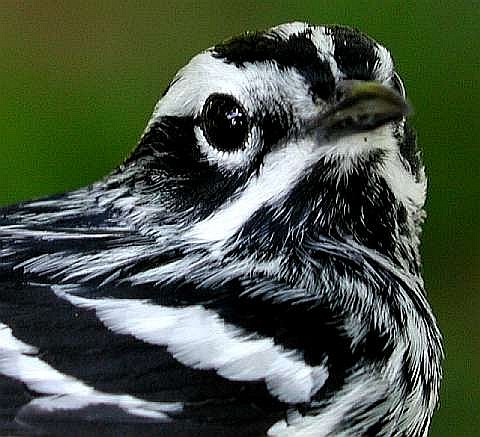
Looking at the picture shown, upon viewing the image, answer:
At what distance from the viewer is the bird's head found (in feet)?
2.64

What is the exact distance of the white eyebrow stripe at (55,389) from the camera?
753 millimetres

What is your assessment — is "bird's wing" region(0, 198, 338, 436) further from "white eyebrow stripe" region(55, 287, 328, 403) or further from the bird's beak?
the bird's beak

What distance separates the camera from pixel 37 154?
165 cm

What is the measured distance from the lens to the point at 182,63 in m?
1.70

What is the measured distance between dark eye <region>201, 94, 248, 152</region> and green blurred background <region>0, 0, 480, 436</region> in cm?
80

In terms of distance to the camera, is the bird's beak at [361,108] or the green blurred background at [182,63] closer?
the bird's beak at [361,108]

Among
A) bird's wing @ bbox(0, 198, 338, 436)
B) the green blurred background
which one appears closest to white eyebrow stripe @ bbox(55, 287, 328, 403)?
bird's wing @ bbox(0, 198, 338, 436)

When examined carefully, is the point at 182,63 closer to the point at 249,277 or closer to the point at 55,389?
the point at 249,277

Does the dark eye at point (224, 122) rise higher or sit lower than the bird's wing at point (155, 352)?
higher

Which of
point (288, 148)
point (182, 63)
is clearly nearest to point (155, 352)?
point (288, 148)

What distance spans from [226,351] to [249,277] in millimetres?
79

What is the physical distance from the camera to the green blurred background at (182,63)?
63.9 inches

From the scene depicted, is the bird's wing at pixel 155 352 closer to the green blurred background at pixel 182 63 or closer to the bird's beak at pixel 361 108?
the bird's beak at pixel 361 108

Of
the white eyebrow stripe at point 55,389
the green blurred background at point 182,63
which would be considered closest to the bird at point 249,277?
the white eyebrow stripe at point 55,389
